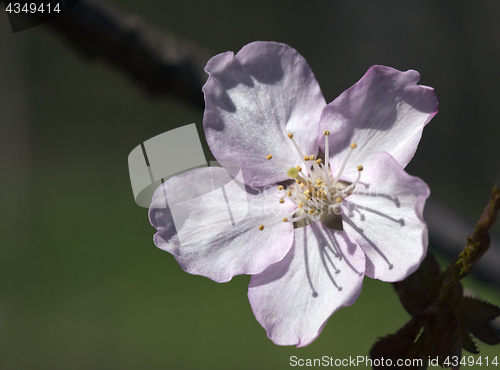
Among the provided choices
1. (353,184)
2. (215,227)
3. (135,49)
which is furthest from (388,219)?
(135,49)

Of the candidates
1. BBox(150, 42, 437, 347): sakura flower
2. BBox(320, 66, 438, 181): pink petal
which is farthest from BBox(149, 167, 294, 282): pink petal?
BBox(320, 66, 438, 181): pink petal

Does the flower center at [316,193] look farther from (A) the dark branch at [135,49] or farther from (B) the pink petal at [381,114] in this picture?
(A) the dark branch at [135,49]

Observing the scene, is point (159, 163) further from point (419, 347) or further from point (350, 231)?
point (419, 347)

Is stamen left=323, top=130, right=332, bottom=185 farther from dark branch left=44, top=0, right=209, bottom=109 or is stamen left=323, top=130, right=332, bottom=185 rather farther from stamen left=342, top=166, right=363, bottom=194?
dark branch left=44, top=0, right=209, bottom=109

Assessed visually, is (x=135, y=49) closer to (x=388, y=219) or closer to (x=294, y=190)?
(x=294, y=190)

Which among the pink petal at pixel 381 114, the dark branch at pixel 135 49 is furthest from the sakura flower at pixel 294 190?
the dark branch at pixel 135 49

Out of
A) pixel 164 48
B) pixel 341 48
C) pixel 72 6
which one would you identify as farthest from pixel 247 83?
pixel 341 48

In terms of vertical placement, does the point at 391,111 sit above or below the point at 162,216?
above
